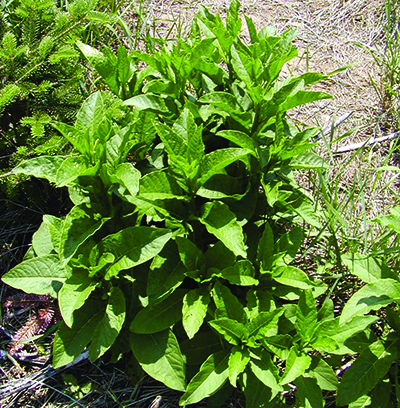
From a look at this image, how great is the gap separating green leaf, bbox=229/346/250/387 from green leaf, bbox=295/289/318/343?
0.24m

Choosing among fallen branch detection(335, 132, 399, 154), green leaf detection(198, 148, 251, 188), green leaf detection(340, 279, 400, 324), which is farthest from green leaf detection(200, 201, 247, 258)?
fallen branch detection(335, 132, 399, 154)

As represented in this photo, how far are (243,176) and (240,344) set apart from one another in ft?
2.39

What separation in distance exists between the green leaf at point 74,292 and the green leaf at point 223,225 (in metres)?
0.52

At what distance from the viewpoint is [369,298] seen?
213 centimetres

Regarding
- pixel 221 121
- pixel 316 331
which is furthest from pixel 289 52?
pixel 316 331

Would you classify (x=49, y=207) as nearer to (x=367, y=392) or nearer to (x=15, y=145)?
(x=15, y=145)

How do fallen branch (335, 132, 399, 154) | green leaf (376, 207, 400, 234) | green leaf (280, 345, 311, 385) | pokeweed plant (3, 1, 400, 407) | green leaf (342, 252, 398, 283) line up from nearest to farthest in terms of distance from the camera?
green leaf (280, 345, 311, 385), pokeweed plant (3, 1, 400, 407), green leaf (376, 207, 400, 234), green leaf (342, 252, 398, 283), fallen branch (335, 132, 399, 154)

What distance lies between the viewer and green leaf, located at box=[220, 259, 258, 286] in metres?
2.04

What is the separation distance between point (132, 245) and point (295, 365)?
0.78 m

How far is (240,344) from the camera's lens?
6.71 ft

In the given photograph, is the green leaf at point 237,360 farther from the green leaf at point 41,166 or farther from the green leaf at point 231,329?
the green leaf at point 41,166

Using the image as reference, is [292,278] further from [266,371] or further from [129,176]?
[129,176]

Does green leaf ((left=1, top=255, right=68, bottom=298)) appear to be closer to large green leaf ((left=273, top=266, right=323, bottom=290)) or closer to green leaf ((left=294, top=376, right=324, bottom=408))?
large green leaf ((left=273, top=266, right=323, bottom=290))

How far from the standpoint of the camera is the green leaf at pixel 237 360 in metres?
1.91
